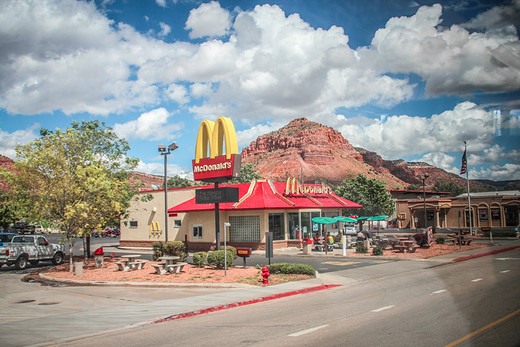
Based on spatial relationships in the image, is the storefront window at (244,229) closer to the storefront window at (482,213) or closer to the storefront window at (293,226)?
the storefront window at (293,226)

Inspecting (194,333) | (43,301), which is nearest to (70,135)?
(43,301)

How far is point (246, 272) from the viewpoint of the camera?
64.7ft

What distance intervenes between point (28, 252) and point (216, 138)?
12.8m

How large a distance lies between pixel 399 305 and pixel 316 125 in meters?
182

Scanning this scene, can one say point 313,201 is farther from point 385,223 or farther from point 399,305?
point 385,223

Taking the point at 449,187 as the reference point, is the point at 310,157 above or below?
above

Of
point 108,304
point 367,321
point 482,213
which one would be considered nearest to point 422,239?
point 367,321

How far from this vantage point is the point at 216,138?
2422cm

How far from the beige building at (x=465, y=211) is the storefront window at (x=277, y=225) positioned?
2713cm

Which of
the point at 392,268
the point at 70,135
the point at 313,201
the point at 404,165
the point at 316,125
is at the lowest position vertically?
the point at 392,268

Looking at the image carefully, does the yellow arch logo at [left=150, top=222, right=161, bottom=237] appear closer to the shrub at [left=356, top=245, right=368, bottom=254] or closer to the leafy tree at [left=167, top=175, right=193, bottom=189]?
the shrub at [left=356, top=245, right=368, bottom=254]

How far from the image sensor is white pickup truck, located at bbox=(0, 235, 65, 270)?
23344 mm

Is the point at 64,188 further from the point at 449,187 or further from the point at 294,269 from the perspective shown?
the point at 449,187

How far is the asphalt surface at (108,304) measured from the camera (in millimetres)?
9844
